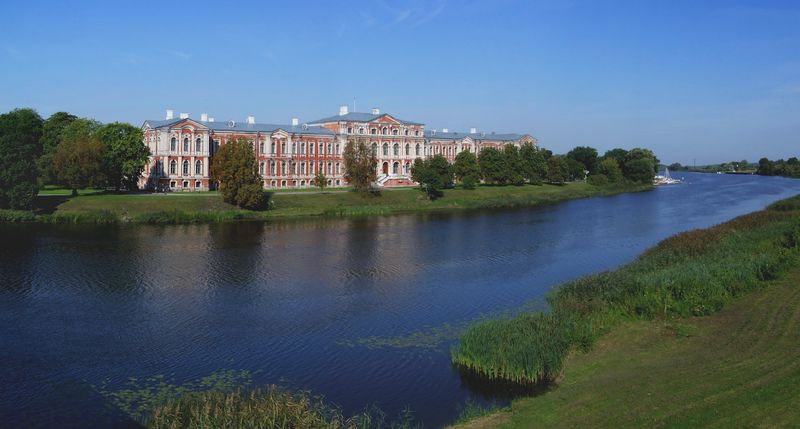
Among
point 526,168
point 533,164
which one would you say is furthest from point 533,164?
point 526,168

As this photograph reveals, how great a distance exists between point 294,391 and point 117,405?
4.40 metres

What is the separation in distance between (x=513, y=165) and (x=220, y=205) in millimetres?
47363

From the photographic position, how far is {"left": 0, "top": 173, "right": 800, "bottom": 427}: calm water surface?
17828mm

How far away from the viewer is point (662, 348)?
17953mm

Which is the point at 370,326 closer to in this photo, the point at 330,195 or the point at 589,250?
the point at 589,250

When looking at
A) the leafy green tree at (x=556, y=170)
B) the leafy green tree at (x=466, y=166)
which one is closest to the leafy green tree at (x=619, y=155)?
the leafy green tree at (x=556, y=170)

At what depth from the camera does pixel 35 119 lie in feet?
239

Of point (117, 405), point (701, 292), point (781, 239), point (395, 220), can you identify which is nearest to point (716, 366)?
point (701, 292)

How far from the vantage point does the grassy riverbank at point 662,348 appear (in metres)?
13.2

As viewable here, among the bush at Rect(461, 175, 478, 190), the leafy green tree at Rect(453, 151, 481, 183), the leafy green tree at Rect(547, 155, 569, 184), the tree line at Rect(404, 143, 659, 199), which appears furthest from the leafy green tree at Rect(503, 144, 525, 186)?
the leafy green tree at Rect(547, 155, 569, 184)

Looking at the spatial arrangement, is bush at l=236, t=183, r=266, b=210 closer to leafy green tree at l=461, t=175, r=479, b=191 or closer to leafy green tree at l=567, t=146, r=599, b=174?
leafy green tree at l=461, t=175, r=479, b=191

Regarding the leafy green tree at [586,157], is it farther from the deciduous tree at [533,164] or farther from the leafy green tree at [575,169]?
the deciduous tree at [533,164]

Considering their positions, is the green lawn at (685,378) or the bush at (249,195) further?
the bush at (249,195)

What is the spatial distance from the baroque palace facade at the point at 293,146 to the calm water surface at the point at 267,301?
794 inches
